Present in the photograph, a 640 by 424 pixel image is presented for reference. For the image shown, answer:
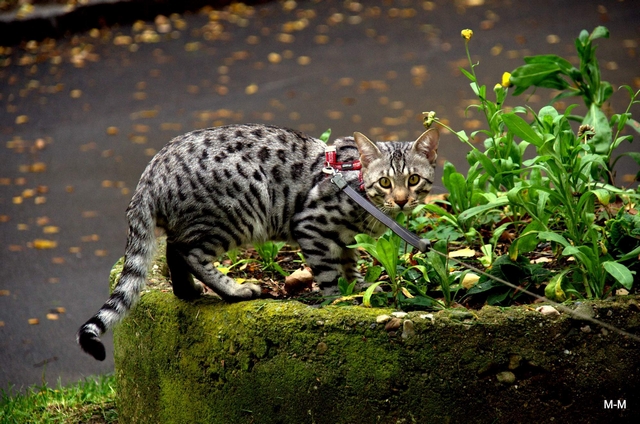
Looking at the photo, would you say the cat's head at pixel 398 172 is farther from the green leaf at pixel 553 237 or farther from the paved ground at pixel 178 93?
the paved ground at pixel 178 93

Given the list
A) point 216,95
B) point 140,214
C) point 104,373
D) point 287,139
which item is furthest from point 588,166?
point 216,95

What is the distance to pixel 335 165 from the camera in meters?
4.07

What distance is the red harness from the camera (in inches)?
157

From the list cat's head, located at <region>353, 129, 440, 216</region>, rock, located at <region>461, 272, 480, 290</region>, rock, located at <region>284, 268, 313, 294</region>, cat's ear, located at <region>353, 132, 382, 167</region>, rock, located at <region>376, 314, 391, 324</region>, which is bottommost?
rock, located at <region>284, 268, 313, 294</region>

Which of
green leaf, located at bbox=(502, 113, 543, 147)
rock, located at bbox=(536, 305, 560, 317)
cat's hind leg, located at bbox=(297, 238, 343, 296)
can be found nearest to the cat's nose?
cat's hind leg, located at bbox=(297, 238, 343, 296)

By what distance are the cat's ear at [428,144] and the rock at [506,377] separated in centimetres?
123

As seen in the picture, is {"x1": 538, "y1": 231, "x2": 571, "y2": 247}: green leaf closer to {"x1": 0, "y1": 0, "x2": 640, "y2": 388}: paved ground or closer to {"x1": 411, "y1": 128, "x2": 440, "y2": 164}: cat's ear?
{"x1": 411, "y1": 128, "x2": 440, "y2": 164}: cat's ear

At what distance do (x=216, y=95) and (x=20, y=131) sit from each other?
105 inches

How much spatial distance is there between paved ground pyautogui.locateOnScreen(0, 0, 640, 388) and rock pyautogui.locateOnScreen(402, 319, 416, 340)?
10.7 feet

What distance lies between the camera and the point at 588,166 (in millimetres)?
4133

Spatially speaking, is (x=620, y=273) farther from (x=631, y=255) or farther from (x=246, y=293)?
(x=246, y=293)

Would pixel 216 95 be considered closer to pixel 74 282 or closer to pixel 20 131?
pixel 20 131

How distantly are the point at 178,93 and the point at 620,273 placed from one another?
8.59 metres

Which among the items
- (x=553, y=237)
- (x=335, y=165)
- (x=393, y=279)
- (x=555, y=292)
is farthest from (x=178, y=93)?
(x=555, y=292)
